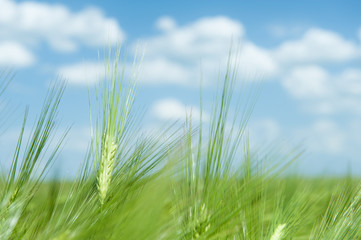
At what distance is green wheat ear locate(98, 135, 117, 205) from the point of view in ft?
3.09

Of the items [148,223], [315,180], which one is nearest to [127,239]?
[148,223]

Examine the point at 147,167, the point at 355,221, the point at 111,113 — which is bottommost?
the point at 355,221

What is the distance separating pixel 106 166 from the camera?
0.99 meters

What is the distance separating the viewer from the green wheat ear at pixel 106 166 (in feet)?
3.09

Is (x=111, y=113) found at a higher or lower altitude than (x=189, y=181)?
higher

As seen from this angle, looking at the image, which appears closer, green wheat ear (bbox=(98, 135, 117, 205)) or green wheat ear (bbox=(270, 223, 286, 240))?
green wheat ear (bbox=(98, 135, 117, 205))

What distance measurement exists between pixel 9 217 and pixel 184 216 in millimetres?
324

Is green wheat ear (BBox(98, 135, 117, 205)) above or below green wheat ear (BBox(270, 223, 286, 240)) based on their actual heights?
above

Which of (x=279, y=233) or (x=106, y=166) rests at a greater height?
(x=106, y=166)

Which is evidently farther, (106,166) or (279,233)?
(279,233)

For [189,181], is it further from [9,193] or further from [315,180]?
[315,180]

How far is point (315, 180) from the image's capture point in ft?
5.20

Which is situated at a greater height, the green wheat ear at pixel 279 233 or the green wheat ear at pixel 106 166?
the green wheat ear at pixel 106 166

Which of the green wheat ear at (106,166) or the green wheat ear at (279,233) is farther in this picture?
the green wheat ear at (279,233)
